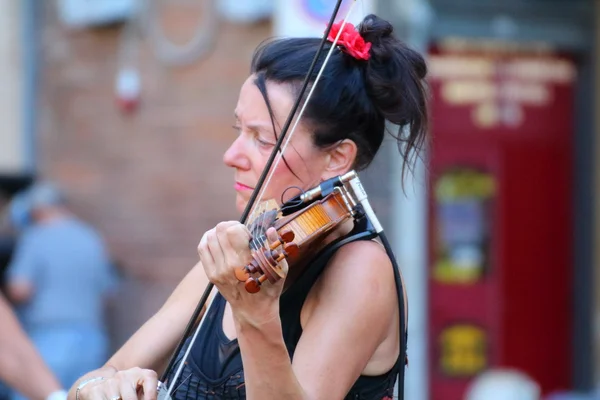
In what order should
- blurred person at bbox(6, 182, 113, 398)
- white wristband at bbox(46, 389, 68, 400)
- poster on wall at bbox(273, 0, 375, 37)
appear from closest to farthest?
white wristband at bbox(46, 389, 68, 400) < poster on wall at bbox(273, 0, 375, 37) < blurred person at bbox(6, 182, 113, 398)

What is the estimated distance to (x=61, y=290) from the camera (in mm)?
6449

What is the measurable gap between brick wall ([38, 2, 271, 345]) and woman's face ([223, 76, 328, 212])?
164 inches

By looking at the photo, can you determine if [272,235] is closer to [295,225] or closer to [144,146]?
[295,225]

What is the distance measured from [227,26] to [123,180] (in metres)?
1.23

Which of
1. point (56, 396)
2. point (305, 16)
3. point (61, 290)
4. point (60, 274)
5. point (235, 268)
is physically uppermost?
point (305, 16)

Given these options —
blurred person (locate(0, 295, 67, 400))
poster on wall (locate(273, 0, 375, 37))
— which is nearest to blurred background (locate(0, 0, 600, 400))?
poster on wall (locate(273, 0, 375, 37))

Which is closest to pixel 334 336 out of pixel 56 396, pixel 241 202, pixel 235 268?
pixel 235 268

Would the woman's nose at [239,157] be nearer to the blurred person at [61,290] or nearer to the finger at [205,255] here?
the finger at [205,255]

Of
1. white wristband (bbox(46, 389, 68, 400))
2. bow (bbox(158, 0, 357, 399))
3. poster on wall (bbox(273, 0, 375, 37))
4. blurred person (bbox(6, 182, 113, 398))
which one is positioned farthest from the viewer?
blurred person (bbox(6, 182, 113, 398))

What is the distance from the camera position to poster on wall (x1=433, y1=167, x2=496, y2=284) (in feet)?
21.8

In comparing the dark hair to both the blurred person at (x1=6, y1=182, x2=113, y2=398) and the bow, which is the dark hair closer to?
the bow

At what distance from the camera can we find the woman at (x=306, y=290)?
1.84 metres

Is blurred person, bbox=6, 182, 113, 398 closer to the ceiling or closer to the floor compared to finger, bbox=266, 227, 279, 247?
closer to the floor

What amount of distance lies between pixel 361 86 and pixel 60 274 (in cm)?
458
